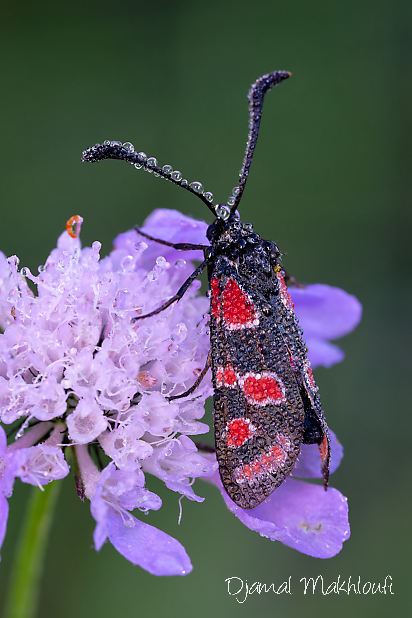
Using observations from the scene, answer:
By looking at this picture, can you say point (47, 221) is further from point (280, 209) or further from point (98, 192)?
point (280, 209)

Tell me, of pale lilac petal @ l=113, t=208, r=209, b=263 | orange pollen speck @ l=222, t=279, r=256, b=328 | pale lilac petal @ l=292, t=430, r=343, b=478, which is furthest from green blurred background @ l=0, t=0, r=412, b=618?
orange pollen speck @ l=222, t=279, r=256, b=328

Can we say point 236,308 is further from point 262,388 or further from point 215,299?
point 262,388

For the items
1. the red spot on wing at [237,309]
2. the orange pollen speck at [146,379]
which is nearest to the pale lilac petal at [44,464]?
the orange pollen speck at [146,379]

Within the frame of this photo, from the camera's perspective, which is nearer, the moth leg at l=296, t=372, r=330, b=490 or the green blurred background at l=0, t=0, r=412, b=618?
the moth leg at l=296, t=372, r=330, b=490

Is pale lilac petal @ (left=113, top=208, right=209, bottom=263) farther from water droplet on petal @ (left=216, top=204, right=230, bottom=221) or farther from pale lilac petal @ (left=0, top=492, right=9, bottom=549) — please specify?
pale lilac petal @ (left=0, top=492, right=9, bottom=549)

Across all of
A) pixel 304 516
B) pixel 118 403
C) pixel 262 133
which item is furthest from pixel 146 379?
pixel 262 133
